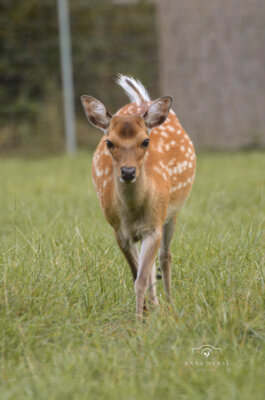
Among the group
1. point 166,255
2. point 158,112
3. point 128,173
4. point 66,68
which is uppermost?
point 66,68

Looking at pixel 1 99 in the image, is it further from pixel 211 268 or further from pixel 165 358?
pixel 165 358

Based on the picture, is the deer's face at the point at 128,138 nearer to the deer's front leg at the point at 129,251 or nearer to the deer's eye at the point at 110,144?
the deer's eye at the point at 110,144

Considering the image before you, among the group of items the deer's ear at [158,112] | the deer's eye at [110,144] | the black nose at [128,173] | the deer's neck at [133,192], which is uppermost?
the deer's ear at [158,112]

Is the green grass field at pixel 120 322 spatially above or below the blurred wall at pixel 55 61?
below

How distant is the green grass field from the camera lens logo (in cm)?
2

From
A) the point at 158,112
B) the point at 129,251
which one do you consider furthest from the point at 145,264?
the point at 158,112

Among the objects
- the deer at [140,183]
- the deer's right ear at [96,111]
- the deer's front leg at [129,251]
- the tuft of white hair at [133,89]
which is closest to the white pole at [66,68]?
the tuft of white hair at [133,89]

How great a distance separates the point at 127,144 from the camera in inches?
135

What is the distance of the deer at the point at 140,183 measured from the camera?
11.3 feet

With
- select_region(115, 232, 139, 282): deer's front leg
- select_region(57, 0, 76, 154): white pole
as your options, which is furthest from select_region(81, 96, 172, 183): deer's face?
select_region(57, 0, 76, 154): white pole

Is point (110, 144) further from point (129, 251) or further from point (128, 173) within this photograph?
point (129, 251)

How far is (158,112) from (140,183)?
14.8 inches

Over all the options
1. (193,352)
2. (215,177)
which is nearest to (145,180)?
(193,352)

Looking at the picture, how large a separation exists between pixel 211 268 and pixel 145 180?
20.1 inches
